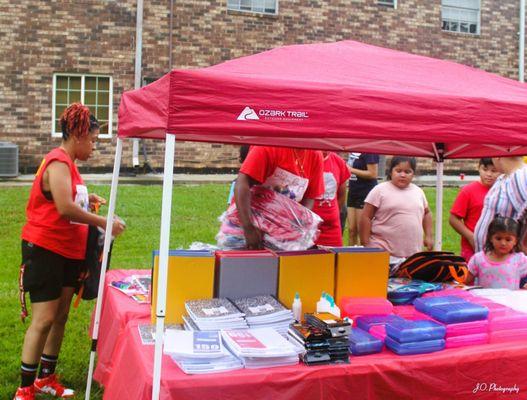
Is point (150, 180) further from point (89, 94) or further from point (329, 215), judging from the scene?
point (329, 215)

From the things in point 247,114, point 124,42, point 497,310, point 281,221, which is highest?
point 124,42

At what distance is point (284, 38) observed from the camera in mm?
15383

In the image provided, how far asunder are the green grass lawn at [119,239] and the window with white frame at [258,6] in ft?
17.3

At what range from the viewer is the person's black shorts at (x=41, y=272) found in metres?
3.47

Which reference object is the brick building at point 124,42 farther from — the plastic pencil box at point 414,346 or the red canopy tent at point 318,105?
the plastic pencil box at point 414,346

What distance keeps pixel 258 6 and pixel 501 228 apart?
12.9 meters

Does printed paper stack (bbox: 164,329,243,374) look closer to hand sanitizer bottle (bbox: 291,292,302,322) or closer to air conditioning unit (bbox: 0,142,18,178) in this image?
hand sanitizer bottle (bbox: 291,292,302,322)

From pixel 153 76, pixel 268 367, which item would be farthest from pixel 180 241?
pixel 153 76

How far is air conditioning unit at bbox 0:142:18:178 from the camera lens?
12.9 m

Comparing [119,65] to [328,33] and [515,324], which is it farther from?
[515,324]

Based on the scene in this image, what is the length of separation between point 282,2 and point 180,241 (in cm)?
932

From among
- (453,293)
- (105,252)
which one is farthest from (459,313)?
(105,252)

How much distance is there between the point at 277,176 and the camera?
3.73 meters

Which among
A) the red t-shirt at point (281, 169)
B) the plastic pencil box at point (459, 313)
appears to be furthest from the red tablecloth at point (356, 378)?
the red t-shirt at point (281, 169)
